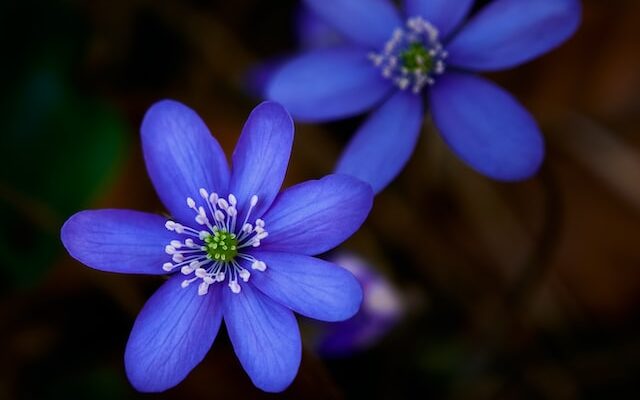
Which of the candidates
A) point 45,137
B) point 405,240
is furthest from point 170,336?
point 405,240

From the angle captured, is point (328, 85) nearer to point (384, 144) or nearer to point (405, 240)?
point (384, 144)

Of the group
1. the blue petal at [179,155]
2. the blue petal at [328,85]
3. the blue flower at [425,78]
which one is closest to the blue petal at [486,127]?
the blue flower at [425,78]

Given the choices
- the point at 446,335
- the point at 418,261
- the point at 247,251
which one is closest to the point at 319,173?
the point at 418,261

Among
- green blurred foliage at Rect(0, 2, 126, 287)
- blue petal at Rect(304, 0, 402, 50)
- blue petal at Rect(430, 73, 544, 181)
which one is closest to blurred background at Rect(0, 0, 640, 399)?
green blurred foliage at Rect(0, 2, 126, 287)

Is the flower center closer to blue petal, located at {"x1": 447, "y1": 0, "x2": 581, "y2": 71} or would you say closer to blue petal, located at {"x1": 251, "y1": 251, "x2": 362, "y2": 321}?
blue petal, located at {"x1": 447, "y1": 0, "x2": 581, "y2": 71}

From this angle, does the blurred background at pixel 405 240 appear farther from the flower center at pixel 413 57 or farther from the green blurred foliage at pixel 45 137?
the flower center at pixel 413 57

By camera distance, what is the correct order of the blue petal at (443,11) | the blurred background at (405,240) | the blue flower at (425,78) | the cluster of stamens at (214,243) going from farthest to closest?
1. the blurred background at (405,240)
2. the blue petal at (443,11)
3. the blue flower at (425,78)
4. the cluster of stamens at (214,243)
